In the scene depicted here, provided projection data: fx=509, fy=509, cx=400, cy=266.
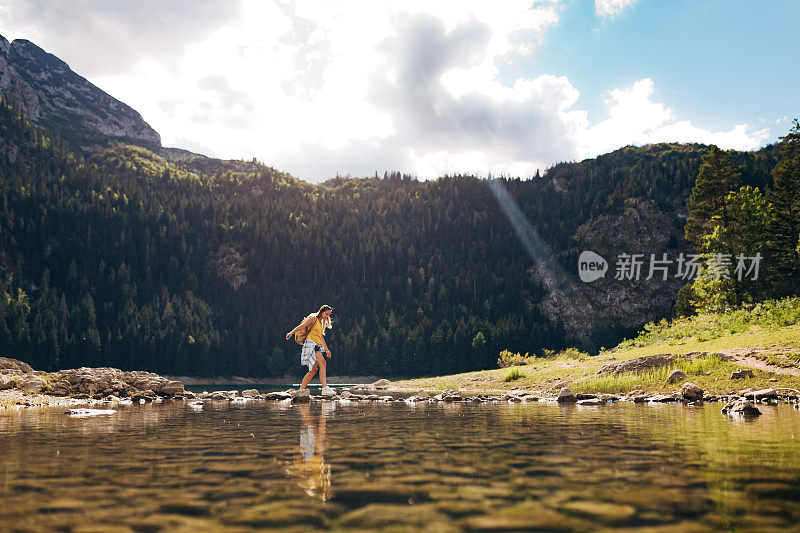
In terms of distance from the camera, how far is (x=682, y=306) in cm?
7294

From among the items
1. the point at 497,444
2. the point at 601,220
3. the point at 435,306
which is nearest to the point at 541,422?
the point at 497,444

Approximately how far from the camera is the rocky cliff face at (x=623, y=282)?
160 m

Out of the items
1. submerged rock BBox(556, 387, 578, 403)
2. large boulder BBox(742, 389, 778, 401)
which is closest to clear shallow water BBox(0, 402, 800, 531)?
large boulder BBox(742, 389, 778, 401)

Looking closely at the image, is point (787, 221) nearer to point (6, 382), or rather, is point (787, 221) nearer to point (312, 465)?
point (312, 465)

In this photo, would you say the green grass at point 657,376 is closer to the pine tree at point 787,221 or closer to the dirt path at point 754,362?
the dirt path at point 754,362

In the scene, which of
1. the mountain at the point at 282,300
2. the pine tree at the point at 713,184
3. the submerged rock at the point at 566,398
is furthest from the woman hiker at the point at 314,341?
the mountain at the point at 282,300

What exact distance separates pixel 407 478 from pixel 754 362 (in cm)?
2345

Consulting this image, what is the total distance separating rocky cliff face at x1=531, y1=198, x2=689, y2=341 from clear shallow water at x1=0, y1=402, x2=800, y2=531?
156773mm

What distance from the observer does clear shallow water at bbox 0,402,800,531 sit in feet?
15.3

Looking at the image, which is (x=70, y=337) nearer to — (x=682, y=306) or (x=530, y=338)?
(x=530, y=338)

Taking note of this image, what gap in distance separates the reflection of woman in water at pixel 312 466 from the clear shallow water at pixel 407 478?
3 cm

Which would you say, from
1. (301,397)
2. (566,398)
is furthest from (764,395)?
(301,397)

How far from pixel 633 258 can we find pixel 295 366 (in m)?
115

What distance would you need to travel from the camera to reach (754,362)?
76.9ft
